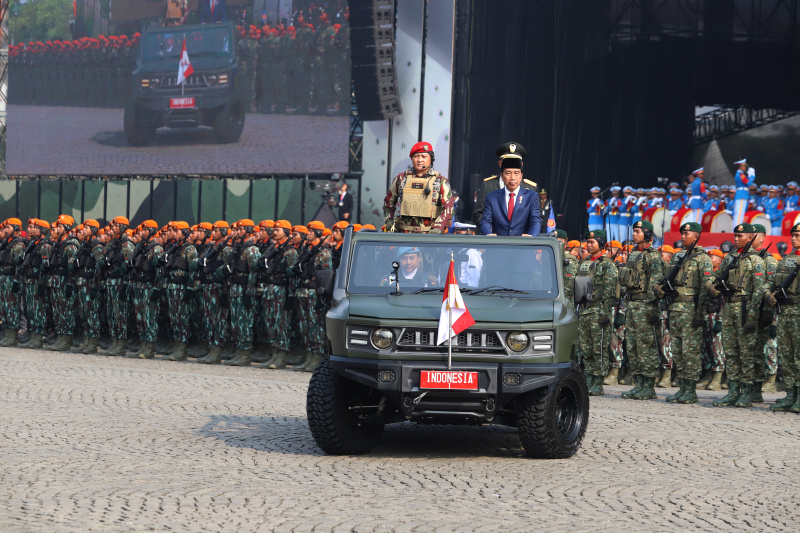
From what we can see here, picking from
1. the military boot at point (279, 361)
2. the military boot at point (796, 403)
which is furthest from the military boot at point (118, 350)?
the military boot at point (796, 403)

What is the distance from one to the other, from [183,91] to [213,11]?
6.97 feet

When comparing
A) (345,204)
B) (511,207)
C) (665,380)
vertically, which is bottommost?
(665,380)

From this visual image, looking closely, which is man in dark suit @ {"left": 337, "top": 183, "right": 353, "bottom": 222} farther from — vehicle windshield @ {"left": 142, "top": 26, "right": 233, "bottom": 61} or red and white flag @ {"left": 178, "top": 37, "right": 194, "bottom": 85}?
red and white flag @ {"left": 178, "top": 37, "right": 194, "bottom": 85}

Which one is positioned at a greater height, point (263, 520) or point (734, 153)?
point (734, 153)

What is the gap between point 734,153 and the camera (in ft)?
96.3

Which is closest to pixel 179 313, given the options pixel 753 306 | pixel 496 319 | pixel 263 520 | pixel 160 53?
pixel 753 306

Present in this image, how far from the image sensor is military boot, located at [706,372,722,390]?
15961 millimetres

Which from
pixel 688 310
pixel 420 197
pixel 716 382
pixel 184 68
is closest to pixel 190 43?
pixel 184 68

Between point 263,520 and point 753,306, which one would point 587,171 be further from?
point 263,520

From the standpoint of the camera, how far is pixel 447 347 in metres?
8.77

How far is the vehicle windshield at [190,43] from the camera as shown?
31.5m

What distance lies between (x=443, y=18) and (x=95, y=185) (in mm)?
11840

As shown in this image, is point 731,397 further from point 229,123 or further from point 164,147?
point 164,147

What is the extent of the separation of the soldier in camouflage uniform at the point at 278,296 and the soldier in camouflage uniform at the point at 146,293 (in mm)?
2187
